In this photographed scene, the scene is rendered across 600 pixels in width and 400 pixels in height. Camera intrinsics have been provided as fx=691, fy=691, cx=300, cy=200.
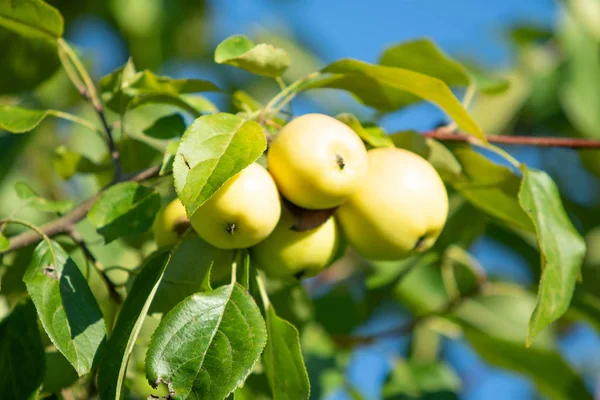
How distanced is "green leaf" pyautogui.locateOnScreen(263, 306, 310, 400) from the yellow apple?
9 centimetres

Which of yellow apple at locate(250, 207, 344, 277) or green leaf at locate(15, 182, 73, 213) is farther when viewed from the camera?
green leaf at locate(15, 182, 73, 213)

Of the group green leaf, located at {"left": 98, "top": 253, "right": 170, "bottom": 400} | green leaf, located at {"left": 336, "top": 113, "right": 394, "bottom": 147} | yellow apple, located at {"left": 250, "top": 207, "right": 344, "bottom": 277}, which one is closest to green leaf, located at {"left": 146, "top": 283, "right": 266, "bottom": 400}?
green leaf, located at {"left": 98, "top": 253, "right": 170, "bottom": 400}

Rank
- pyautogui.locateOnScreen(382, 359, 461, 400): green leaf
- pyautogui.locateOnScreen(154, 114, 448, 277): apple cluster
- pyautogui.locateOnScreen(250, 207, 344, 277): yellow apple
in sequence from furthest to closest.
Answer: pyautogui.locateOnScreen(382, 359, 461, 400): green leaf, pyautogui.locateOnScreen(250, 207, 344, 277): yellow apple, pyautogui.locateOnScreen(154, 114, 448, 277): apple cluster

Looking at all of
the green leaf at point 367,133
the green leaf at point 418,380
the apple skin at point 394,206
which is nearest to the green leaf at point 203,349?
the apple skin at point 394,206

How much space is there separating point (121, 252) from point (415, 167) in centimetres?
99

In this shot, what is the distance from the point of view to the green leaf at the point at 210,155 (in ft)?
3.28

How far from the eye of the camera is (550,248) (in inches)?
49.3

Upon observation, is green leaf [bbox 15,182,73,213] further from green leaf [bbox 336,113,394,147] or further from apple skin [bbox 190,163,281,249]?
green leaf [bbox 336,113,394,147]

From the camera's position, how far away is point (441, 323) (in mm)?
2283

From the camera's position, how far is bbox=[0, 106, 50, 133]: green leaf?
127 centimetres

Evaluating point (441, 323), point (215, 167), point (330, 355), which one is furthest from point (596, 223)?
point (215, 167)

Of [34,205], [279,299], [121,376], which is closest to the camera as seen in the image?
[121,376]

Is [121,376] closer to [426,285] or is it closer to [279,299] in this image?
[279,299]

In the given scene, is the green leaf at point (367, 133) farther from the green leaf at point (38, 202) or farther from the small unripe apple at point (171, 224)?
the green leaf at point (38, 202)
